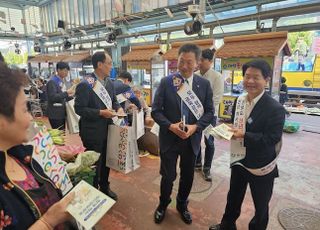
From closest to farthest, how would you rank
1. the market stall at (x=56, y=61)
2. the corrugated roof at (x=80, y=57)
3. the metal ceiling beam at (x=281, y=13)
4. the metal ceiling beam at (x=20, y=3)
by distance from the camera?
the metal ceiling beam at (x=281, y=13) < the corrugated roof at (x=80, y=57) < the market stall at (x=56, y=61) < the metal ceiling beam at (x=20, y=3)

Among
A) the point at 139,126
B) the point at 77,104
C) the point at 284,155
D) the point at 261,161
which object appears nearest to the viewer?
the point at 261,161

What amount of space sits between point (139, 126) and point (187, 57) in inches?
68.1

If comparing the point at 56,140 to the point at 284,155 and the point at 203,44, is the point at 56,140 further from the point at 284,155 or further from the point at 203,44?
the point at 203,44

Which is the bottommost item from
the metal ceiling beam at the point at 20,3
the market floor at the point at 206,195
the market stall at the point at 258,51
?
the market floor at the point at 206,195

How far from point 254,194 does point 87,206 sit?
138 centimetres

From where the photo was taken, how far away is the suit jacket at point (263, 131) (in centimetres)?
170

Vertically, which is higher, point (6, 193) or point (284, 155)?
point (6, 193)

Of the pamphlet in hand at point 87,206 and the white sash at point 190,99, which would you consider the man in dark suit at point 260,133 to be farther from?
the pamphlet in hand at point 87,206

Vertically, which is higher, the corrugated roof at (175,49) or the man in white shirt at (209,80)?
the corrugated roof at (175,49)

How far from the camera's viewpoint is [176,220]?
2.44 m

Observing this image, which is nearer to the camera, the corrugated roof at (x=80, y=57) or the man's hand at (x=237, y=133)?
the man's hand at (x=237, y=133)

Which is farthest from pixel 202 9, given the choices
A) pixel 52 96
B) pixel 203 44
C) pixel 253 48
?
pixel 52 96

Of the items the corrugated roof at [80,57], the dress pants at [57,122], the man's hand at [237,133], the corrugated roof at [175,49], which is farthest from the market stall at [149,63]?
the man's hand at [237,133]

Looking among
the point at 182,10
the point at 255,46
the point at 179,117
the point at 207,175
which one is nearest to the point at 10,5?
the point at 182,10
